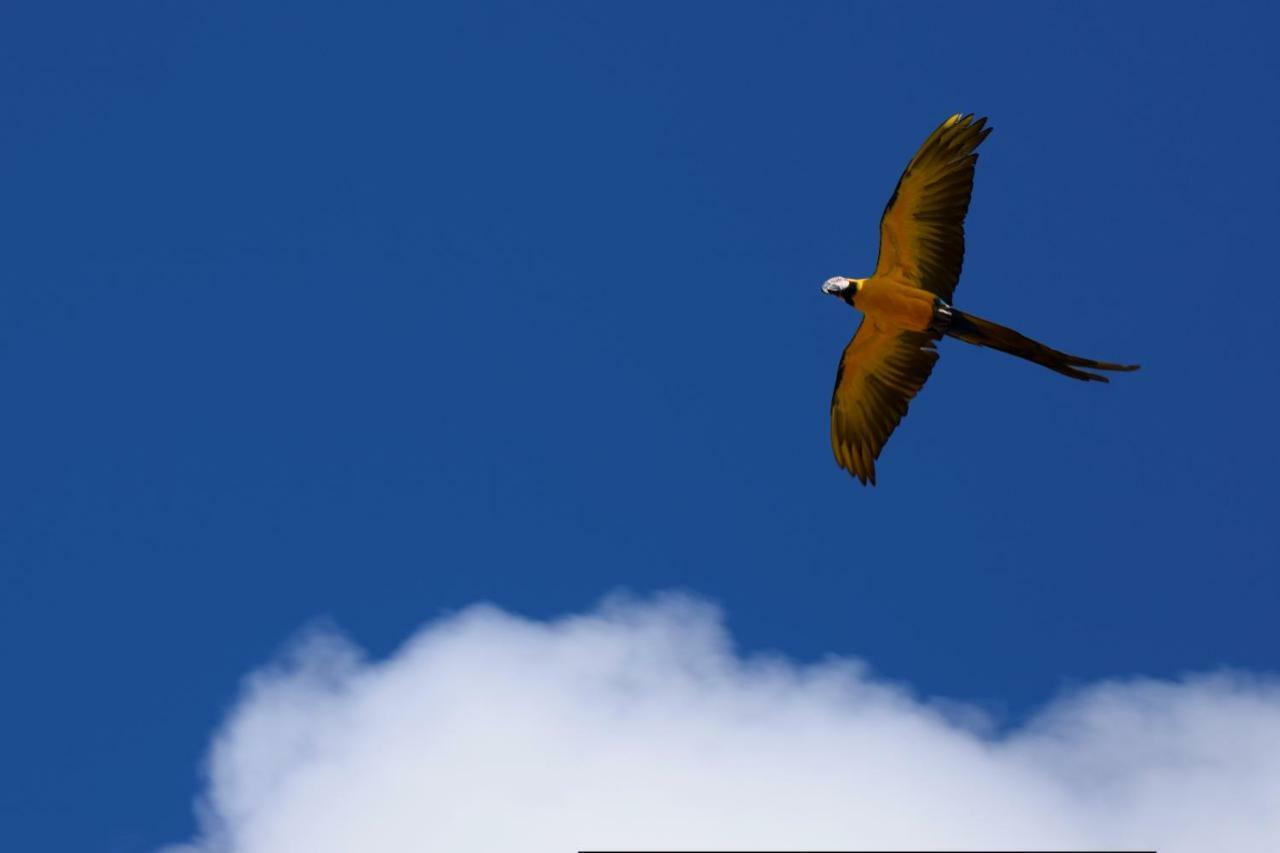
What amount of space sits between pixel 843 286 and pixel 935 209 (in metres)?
1.71

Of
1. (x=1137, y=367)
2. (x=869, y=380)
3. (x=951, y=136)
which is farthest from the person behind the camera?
(x=869, y=380)

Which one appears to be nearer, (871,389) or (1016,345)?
(1016,345)

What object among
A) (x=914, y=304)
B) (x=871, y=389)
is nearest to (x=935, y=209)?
(x=914, y=304)

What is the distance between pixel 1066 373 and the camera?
890 inches

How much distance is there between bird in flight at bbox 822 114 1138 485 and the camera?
23125 mm

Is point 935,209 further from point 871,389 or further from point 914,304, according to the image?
point 871,389

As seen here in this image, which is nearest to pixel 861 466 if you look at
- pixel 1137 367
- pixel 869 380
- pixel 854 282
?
pixel 869 380

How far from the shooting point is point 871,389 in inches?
1000

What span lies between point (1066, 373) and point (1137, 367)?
110 cm

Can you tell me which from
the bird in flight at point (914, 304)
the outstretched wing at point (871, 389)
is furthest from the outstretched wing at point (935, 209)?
the outstretched wing at point (871, 389)

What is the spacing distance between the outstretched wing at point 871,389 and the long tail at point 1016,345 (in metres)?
1.03

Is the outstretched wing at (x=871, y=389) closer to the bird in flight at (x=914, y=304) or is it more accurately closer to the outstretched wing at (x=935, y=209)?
the bird in flight at (x=914, y=304)

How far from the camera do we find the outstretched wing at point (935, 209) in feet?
76.0

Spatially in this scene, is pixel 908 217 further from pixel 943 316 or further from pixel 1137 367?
pixel 1137 367
